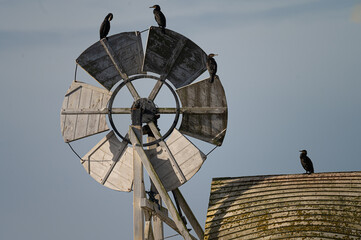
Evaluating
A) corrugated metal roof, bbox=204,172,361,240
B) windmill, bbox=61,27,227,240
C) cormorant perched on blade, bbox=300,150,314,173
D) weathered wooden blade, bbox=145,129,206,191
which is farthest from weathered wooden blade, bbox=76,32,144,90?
cormorant perched on blade, bbox=300,150,314,173

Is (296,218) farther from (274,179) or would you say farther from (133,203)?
(133,203)

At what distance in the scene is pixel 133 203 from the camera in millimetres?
28312

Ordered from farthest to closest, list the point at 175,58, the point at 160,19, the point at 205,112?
1. the point at 175,58
2. the point at 160,19
3. the point at 205,112

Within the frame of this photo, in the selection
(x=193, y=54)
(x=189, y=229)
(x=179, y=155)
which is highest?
(x=193, y=54)

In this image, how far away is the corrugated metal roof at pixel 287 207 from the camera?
26.7 m

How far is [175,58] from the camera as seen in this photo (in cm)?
2991

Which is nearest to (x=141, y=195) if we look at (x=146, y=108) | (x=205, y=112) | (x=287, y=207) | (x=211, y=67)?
(x=146, y=108)

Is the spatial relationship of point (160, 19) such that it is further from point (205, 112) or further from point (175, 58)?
point (205, 112)

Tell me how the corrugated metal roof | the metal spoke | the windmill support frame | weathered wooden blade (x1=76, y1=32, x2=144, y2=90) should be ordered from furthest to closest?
weathered wooden blade (x1=76, y1=32, x2=144, y2=90)
the metal spoke
the windmill support frame
the corrugated metal roof

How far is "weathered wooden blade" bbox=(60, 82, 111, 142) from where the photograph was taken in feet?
98.3

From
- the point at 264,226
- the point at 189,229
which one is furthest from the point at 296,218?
the point at 189,229

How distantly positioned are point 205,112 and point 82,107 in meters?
3.72

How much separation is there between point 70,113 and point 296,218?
7.63 metres

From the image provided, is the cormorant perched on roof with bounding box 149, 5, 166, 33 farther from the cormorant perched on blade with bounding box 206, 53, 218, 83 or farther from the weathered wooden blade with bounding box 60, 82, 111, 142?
the weathered wooden blade with bounding box 60, 82, 111, 142
